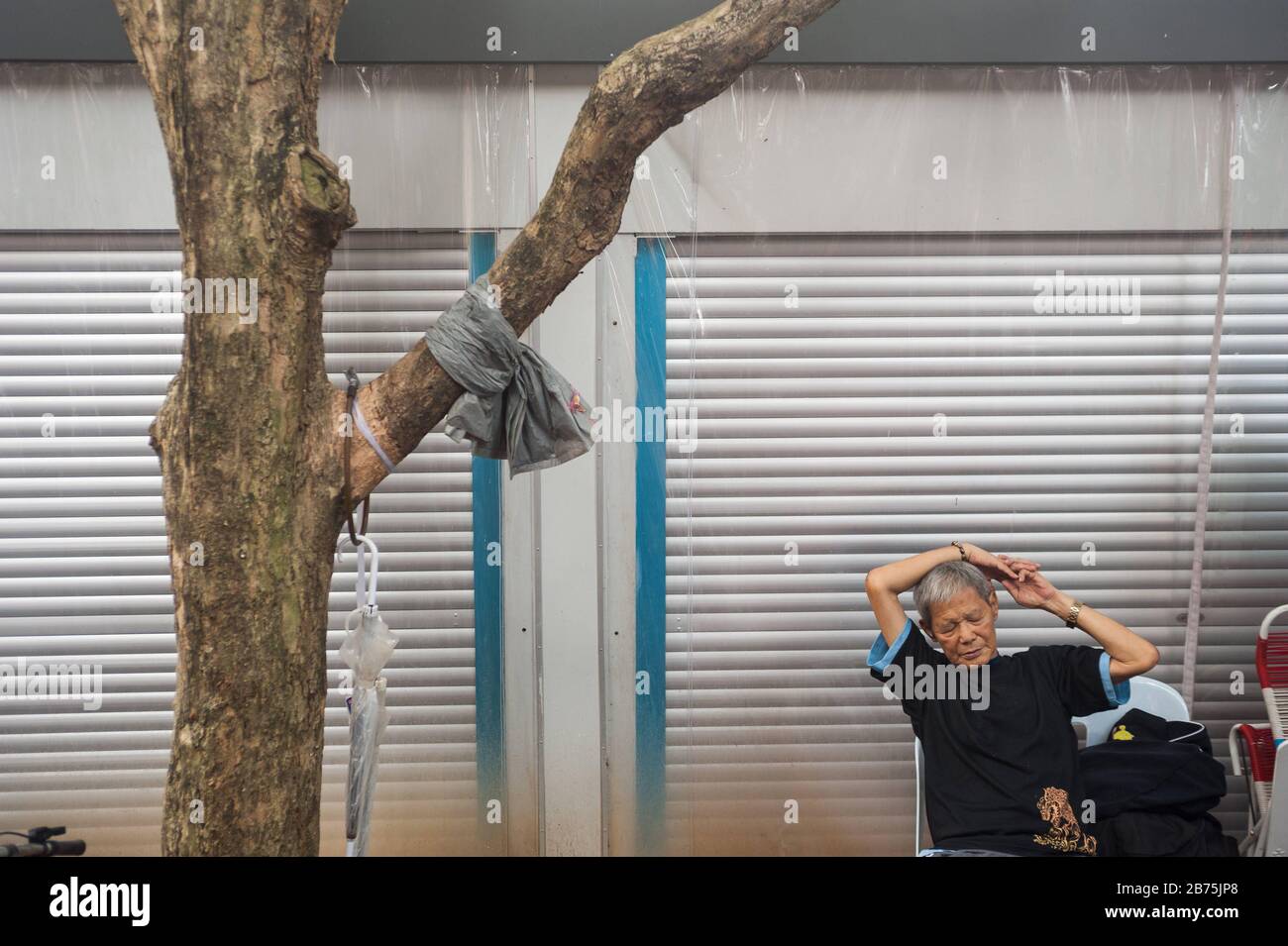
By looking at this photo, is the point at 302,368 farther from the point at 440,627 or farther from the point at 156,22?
the point at 440,627

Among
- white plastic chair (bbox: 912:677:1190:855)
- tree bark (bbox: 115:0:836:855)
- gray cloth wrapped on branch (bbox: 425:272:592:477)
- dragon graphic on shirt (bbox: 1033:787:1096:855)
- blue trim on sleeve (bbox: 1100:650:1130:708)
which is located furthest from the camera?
white plastic chair (bbox: 912:677:1190:855)

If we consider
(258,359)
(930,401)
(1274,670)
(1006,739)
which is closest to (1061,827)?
(1006,739)

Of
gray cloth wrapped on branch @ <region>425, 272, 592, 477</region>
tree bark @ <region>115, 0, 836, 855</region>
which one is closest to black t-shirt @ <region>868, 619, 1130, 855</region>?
gray cloth wrapped on branch @ <region>425, 272, 592, 477</region>

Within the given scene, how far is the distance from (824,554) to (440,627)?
154 cm

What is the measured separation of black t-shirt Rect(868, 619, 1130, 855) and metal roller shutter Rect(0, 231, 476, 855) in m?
1.71

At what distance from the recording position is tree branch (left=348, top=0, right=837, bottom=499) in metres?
2.12

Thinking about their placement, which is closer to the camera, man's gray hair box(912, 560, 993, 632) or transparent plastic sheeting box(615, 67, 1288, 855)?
man's gray hair box(912, 560, 993, 632)

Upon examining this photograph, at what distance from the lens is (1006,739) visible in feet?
9.05

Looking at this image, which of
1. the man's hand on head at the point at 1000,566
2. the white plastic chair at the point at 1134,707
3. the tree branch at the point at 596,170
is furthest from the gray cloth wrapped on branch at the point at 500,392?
the white plastic chair at the point at 1134,707

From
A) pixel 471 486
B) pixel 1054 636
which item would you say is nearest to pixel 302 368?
pixel 471 486

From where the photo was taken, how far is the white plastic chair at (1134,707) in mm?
3057

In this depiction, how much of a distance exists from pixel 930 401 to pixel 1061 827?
1581 millimetres

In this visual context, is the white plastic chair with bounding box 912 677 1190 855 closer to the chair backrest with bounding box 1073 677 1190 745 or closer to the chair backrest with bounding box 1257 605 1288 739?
the chair backrest with bounding box 1073 677 1190 745

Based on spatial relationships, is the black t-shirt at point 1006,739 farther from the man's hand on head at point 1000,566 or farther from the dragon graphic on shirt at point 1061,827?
the man's hand on head at point 1000,566
